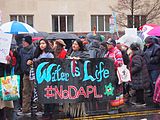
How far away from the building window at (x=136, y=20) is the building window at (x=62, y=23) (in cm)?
541

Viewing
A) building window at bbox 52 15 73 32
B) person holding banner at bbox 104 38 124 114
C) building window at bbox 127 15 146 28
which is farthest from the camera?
building window at bbox 127 15 146 28

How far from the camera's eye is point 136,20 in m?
37.2

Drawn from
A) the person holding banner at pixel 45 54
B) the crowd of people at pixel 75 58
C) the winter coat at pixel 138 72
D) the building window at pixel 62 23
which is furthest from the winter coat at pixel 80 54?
the building window at pixel 62 23

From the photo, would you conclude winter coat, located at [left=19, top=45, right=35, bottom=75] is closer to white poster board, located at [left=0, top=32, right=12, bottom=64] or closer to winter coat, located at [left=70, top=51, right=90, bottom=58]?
winter coat, located at [left=70, top=51, right=90, bottom=58]

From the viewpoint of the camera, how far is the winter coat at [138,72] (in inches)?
414

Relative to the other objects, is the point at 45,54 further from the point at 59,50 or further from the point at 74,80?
the point at 74,80

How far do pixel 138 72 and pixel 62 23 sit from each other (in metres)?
26.3

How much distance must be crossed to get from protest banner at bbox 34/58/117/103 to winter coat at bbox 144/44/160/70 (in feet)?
6.16

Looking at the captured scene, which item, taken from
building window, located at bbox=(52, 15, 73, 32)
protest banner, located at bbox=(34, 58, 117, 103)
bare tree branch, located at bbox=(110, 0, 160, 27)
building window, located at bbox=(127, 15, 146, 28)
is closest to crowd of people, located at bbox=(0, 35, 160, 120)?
protest banner, located at bbox=(34, 58, 117, 103)

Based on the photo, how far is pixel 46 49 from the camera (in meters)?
9.12

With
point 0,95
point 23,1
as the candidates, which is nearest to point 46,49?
point 0,95

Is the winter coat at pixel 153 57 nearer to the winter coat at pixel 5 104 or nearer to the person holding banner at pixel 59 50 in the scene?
the person holding banner at pixel 59 50

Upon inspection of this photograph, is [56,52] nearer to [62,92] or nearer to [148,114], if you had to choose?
[62,92]

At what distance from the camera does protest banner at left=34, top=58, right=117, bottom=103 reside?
853 centimetres
